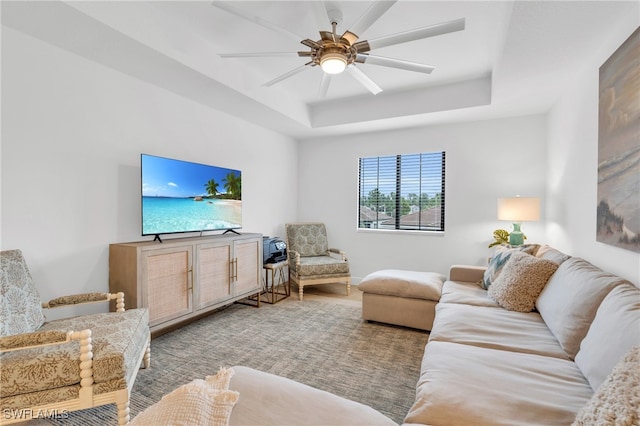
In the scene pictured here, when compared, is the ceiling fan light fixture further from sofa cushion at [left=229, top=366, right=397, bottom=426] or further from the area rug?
the area rug

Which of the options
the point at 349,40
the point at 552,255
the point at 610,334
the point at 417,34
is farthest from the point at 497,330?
the point at 349,40

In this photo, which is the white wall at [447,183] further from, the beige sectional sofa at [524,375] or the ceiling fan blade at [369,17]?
the ceiling fan blade at [369,17]

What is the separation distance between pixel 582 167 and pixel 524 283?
1.18 meters

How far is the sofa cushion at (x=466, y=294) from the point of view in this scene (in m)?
2.37

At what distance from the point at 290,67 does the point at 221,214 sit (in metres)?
1.82

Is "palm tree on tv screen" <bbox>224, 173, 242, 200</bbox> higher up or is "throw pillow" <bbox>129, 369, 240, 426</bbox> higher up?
"palm tree on tv screen" <bbox>224, 173, 242, 200</bbox>

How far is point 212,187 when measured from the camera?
133 inches

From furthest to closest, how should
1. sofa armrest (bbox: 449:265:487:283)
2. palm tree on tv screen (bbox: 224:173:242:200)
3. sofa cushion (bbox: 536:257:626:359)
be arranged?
palm tree on tv screen (bbox: 224:173:242:200) → sofa armrest (bbox: 449:265:487:283) → sofa cushion (bbox: 536:257:626:359)

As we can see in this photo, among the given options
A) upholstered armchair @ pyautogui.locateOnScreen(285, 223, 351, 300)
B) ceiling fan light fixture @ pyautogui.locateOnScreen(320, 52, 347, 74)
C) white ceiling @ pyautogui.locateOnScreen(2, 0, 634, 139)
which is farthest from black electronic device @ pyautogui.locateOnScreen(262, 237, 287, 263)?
ceiling fan light fixture @ pyautogui.locateOnScreen(320, 52, 347, 74)

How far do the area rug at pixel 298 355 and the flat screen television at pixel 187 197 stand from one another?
3.46 feet

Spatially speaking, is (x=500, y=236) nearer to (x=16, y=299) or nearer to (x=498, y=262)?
(x=498, y=262)

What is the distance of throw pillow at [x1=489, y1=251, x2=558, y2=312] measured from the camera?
2127 millimetres

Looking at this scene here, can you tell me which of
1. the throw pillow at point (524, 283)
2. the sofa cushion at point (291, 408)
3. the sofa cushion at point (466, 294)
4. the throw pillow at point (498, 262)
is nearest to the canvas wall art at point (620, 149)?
the throw pillow at point (524, 283)

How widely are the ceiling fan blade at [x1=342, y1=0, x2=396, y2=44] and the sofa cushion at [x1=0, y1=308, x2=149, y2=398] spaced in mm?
2337
